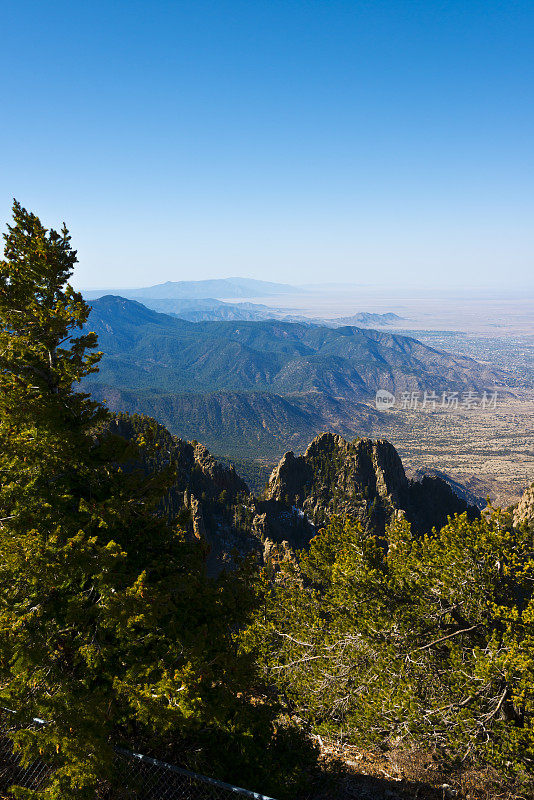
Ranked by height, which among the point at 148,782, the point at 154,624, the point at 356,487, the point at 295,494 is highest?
the point at 154,624

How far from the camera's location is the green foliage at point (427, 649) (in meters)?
11.1

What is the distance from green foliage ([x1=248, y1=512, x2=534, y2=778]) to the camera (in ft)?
36.3

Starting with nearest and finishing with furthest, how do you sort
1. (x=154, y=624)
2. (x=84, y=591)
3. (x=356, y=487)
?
(x=154, y=624) → (x=84, y=591) → (x=356, y=487)

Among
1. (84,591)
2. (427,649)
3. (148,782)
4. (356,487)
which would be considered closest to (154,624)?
(84,591)

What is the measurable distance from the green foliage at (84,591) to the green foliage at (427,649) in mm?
3575

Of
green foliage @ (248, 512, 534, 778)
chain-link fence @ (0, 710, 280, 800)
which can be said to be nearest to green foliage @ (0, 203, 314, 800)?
chain-link fence @ (0, 710, 280, 800)

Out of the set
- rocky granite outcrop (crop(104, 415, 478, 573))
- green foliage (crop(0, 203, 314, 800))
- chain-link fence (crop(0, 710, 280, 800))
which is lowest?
rocky granite outcrop (crop(104, 415, 478, 573))

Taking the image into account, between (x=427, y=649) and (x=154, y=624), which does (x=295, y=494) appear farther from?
(x=154, y=624)

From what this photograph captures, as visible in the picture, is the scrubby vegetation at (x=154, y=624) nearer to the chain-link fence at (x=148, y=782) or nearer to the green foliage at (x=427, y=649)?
the green foliage at (x=427, y=649)

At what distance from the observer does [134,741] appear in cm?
1052

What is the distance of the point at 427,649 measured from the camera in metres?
13.7

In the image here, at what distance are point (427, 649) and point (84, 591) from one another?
11213mm

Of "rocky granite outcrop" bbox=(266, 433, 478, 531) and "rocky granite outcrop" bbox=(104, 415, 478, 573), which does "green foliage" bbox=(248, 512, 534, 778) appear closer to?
"rocky granite outcrop" bbox=(104, 415, 478, 573)

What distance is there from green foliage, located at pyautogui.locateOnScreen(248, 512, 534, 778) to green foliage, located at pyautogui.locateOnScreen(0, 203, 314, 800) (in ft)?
11.7
